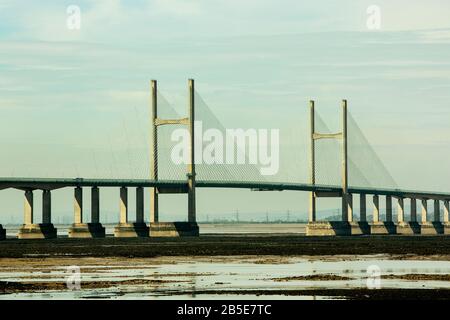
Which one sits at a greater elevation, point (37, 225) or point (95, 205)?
point (95, 205)

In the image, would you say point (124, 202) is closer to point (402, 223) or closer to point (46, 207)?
point (46, 207)

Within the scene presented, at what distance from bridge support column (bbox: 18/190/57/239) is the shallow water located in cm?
7615

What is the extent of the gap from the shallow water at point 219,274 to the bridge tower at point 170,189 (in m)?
77.3

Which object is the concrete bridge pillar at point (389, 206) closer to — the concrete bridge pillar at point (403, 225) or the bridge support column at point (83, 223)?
the concrete bridge pillar at point (403, 225)

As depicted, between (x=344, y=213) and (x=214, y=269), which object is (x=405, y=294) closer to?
(x=214, y=269)

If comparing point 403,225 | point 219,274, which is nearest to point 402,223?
point 403,225

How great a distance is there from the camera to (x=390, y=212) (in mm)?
189250

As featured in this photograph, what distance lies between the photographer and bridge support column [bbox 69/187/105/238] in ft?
467

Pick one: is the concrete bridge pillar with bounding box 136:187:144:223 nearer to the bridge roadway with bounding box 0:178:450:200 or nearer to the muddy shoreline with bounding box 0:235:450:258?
the bridge roadway with bounding box 0:178:450:200

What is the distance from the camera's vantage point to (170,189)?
14362 cm

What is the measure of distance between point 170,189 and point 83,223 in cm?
1043

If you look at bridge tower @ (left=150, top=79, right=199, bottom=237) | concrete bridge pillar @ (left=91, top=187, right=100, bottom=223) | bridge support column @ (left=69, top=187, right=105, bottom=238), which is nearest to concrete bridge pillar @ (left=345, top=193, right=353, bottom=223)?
bridge tower @ (left=150, top=79, right=199, bottom=237)
